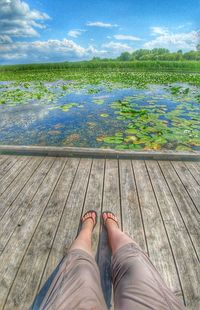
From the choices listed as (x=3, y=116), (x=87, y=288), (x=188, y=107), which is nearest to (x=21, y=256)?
(x=87, y=288)

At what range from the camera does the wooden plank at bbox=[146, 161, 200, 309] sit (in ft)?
3.41

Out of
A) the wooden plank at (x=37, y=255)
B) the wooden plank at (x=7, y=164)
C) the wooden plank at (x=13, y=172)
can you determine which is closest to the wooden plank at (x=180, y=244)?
the wooden plank at (x=37, y=255)

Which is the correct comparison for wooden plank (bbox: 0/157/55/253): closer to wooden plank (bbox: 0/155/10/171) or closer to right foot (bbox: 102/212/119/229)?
wooden plank (bbox: 0/155/10/171)

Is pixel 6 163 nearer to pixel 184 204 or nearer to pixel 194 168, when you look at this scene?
pixel 184 204

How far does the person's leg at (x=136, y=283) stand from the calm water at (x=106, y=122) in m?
2.26

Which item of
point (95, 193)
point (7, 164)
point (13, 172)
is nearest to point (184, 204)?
point (95, 193)

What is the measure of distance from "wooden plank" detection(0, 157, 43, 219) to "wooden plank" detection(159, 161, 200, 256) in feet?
4.44

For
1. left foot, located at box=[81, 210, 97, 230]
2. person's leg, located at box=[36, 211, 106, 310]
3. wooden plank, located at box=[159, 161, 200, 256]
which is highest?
person's leg, located at box=[36, 211, 106, 310]

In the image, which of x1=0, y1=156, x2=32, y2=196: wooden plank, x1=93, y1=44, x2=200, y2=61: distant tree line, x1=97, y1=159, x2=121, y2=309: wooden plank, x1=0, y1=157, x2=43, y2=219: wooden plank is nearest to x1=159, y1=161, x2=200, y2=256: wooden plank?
x1=97, y1=159, x2=121, y2=309: wooden plank

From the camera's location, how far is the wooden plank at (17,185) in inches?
66.2

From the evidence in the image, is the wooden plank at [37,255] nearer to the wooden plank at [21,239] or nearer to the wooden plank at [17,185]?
the wooden plank at [21,239]

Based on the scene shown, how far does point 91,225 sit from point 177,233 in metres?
0.58

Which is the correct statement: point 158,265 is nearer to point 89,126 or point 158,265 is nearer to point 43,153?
point 43,153

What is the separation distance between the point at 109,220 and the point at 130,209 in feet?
0.82
